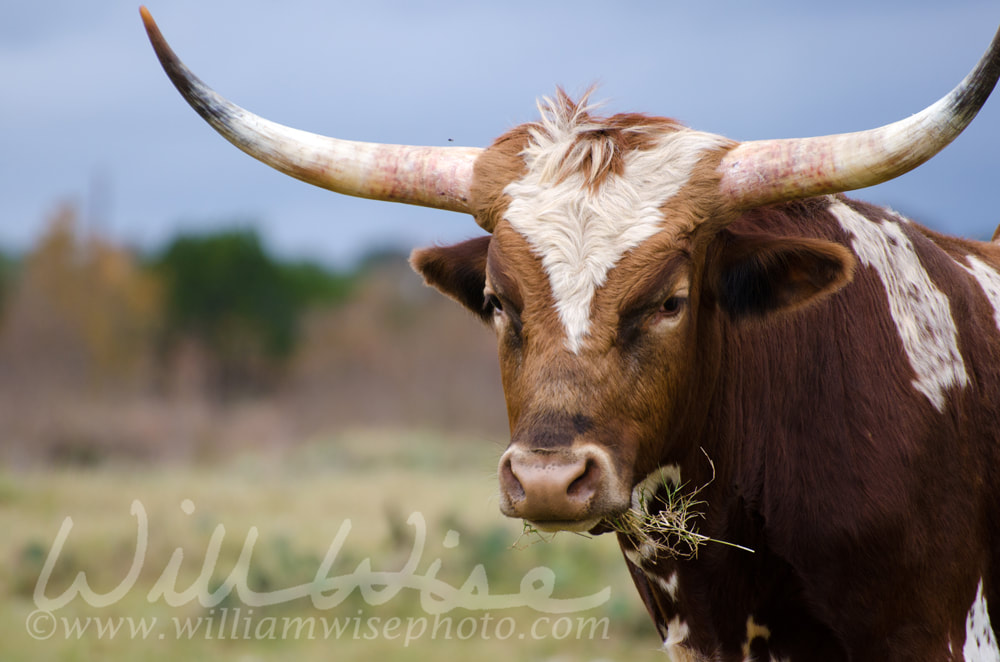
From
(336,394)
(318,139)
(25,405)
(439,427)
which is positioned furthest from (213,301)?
(318,139)

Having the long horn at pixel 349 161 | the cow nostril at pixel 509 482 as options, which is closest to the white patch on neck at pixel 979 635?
the cow nostril at pixel 509 482

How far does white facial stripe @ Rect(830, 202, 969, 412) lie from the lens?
141 inches

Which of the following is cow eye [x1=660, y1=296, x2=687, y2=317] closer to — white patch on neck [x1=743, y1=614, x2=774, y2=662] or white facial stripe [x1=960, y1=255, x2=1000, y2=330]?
white patch on neck [x1=743, y1=614, x2=774, y2=662]

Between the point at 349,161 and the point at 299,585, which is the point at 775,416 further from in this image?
the point at 299,585

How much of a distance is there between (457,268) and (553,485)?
1.31m

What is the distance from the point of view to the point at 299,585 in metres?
8.67

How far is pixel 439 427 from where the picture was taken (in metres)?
31.5

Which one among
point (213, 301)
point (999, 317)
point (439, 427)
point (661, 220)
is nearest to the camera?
point (661, 220)

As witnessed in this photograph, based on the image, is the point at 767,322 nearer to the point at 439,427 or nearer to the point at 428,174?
the point at 428,174

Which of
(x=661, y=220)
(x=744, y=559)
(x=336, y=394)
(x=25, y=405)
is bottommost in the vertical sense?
(x=336, y=394)

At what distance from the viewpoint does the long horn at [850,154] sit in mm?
2982

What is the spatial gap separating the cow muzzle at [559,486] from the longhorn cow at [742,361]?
23 mm

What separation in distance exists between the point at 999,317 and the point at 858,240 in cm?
74
